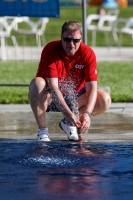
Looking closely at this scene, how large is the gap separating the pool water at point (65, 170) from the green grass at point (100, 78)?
2.69 m

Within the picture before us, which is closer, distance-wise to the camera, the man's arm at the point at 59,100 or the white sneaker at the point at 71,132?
the man's arm at the point at 59,100

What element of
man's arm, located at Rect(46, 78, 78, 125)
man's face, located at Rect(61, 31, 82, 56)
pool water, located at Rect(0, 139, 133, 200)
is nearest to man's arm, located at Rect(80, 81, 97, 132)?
man's arm, located at Rect(46, 78, 78, 125)

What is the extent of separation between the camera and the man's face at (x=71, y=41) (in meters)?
6.41

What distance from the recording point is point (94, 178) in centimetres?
515

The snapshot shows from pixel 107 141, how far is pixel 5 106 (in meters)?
2.37

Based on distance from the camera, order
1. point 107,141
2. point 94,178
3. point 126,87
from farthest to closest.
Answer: point 126,87 → point 107,141 → point 94,178

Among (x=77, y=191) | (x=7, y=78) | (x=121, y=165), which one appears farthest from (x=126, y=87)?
(x=77, y=191)

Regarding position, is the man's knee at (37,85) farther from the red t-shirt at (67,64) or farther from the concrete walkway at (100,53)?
the concrete walkway at (100,53)

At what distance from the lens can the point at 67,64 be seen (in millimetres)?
6609

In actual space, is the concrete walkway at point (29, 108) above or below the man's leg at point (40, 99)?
below

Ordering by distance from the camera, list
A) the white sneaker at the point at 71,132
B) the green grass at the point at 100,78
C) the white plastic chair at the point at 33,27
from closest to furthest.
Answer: the white sneaker at the point at 71,132
the green grass at the point at 100,78
the white plastic chair at the point at 33,27

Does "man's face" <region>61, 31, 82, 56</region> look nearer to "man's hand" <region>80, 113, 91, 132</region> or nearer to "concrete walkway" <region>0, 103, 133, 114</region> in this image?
"man's hand" <region>80, 113, 91, 132</region>

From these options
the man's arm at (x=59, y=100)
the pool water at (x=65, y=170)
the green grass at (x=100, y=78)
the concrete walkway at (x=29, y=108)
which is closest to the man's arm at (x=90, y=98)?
the man's arm at (x=59, y=100)

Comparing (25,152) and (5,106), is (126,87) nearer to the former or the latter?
(5,106)
